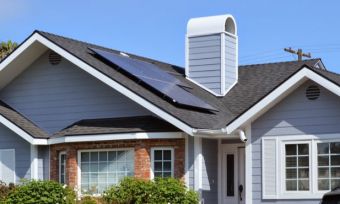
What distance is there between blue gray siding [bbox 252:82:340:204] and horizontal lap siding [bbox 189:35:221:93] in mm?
5026

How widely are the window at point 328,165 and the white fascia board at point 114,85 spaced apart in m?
3.43

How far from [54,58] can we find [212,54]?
16.4 feet

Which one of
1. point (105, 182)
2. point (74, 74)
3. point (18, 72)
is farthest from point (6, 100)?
point (105, 182)

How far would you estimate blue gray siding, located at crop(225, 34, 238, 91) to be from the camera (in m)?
27.5

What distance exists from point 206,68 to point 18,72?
5909 mm

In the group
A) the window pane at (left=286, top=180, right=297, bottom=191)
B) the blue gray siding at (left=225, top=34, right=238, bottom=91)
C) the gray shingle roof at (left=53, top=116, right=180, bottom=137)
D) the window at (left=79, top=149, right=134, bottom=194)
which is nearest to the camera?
the window pane at (left=286, top=180, right=297, bottom=191)

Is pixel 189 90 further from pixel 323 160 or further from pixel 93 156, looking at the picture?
pixel 323 160

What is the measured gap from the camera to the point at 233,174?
2475 cm

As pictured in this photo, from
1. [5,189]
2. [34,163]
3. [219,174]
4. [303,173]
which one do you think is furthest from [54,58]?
[303,173]

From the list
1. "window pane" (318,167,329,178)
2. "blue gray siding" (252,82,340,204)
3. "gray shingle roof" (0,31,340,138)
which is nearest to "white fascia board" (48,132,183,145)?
"gray shingle roof" (0,31,340,138)

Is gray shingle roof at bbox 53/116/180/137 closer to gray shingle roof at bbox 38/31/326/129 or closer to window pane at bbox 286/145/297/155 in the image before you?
gray shingle roof at bbox 38/31/326/129

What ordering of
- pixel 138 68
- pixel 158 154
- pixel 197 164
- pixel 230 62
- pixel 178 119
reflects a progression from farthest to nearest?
pixel 230 62, pixel 138 68, pixel 158 154, pixel 197 164, pixel 178 119

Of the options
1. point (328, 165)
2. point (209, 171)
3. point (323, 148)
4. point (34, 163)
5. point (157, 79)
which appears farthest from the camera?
point (34, 163)

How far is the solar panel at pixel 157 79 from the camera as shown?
959 inches
